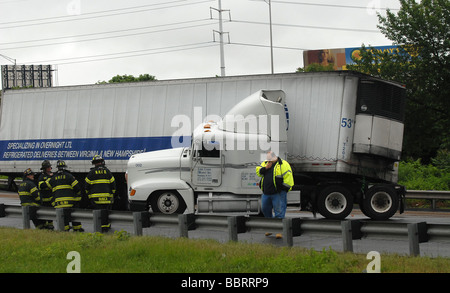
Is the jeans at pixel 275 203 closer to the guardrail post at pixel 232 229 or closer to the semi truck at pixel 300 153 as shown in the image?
the guardrail post at pixel 232 229

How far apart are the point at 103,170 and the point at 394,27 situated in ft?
69.1

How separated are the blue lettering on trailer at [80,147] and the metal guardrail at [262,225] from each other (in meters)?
5.72

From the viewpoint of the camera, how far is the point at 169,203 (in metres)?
16.6

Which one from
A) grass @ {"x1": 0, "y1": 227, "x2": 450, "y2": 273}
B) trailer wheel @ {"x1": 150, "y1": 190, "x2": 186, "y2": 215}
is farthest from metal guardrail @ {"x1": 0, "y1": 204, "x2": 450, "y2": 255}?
trailer wheel @ {"x1": 150, "y1": 190, "x2": 186, "y2": 215}

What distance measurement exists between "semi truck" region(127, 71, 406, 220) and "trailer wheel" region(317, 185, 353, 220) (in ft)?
0.08

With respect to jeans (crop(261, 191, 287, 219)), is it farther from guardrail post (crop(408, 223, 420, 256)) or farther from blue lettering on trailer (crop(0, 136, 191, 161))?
blue lettering on trailer (crop(0, 136, 191, 161))

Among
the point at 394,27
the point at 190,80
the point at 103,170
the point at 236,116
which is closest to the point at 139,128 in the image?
the point at 190,80

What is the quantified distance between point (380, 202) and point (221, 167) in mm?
4106

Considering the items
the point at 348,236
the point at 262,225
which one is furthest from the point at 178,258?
the point at 348,236

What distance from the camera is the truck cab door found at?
16.4m

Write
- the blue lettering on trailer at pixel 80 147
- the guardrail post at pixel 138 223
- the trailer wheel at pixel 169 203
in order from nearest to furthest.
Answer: the guardrail post at pixel 138 223 < the trailer wheel at pixel 169 203 < the blue lettering on trailer at pixel 80 147

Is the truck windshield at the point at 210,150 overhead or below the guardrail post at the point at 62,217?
overhead

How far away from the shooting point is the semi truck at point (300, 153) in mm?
16328

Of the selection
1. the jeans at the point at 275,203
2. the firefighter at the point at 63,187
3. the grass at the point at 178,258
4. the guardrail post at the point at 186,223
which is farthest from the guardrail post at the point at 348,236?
the firefighter at the point at 63,187
